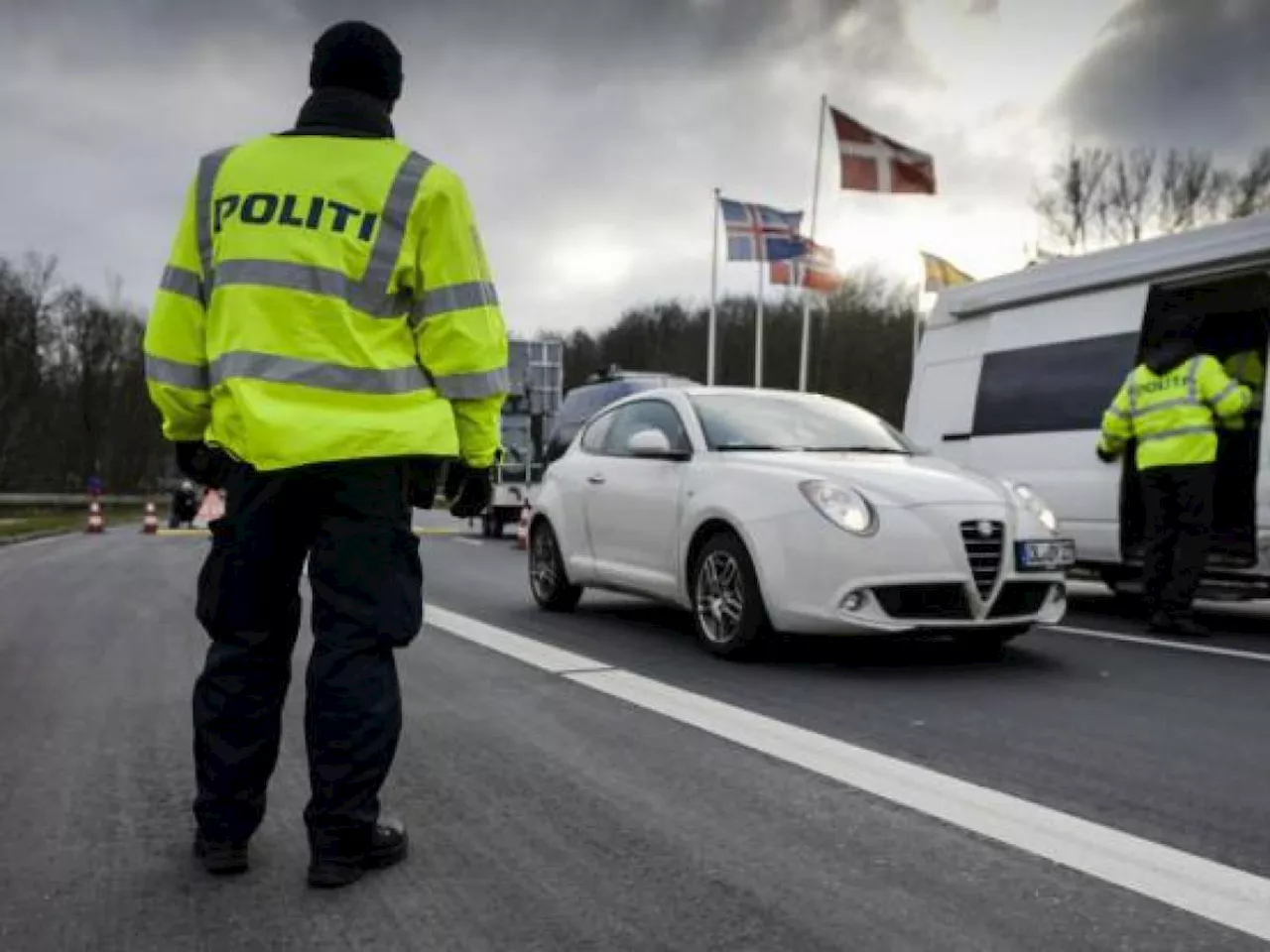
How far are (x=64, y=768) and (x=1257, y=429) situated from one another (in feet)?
24.2

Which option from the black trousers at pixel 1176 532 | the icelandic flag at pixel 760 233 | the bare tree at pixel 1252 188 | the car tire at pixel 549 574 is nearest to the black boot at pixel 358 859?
the car tire at pixel 549 574

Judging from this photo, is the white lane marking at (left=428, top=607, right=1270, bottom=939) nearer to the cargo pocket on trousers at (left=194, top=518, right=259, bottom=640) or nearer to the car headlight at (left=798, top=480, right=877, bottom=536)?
the car headlight at (left=798, top=480, right=877, bottom=536)

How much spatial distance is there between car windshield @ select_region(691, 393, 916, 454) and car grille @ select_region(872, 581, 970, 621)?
3.82ft

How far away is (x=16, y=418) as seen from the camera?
176 ft

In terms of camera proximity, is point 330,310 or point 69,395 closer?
point 330,310

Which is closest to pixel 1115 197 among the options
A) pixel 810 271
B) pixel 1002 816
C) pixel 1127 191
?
pixel 1127 191

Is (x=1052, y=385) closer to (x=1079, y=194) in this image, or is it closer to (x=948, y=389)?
(x=948, y=389)

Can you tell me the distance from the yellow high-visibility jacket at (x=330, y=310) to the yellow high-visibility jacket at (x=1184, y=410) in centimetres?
561

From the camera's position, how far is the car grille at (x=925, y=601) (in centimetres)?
550

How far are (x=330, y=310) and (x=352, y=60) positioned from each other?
0.63 metres

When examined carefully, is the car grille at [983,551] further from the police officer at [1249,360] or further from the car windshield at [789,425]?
the police officer at [1249,360]

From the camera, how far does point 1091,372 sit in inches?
334

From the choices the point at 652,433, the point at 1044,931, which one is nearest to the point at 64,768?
the point at 1044,931

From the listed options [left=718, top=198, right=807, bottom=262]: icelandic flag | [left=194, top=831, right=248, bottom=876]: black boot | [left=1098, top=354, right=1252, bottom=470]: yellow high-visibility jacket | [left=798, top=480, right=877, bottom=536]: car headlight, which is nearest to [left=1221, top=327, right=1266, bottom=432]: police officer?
[left=1098, top=354, right=1252, bottom=470]: yellow high-visibility jacket
